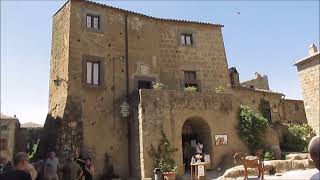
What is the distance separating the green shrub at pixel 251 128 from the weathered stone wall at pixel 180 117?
13.5 inches

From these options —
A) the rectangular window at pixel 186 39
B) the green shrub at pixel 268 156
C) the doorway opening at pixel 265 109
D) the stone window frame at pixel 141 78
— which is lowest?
the green shrub at pixel 268 156

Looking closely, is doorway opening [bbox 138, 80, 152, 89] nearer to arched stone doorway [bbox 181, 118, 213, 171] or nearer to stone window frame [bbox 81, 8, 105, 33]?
arched stone doorway [bbox 181, 118, 213, 171]

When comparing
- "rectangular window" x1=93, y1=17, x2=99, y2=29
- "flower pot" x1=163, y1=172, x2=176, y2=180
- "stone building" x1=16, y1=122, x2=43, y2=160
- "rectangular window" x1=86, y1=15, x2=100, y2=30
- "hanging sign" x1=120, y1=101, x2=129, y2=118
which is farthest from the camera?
"stone building" x1=16, y1=122, x2=43, y2=160

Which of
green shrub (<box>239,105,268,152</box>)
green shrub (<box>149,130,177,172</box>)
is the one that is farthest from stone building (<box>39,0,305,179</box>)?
green shrub (<box>239,105,268,152</box>)

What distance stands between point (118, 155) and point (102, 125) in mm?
1878

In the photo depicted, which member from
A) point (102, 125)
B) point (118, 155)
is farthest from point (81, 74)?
point (118, 155)

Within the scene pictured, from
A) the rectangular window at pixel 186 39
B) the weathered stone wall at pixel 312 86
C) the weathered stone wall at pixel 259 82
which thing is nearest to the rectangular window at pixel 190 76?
the rectangular window at pixel 186 39

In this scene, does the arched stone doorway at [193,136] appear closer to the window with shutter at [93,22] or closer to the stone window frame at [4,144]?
the window with shutter at [93,22]

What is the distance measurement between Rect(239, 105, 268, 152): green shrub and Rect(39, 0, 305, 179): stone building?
0.42 m

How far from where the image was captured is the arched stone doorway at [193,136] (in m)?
19.8

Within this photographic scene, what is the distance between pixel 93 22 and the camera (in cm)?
2152

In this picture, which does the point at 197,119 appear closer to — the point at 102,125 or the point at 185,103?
the point at 185,103

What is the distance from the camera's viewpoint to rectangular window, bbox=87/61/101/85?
2053 cm

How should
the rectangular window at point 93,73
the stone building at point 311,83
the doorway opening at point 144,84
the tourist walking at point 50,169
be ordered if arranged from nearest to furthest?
the tourist walking at point 50,169 → the rectangular window at point 93,73 → the doorway opening at point 144,84 → the stone building at point 311,83
